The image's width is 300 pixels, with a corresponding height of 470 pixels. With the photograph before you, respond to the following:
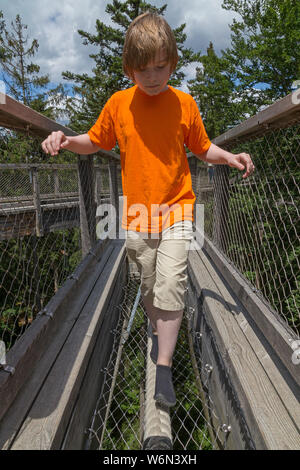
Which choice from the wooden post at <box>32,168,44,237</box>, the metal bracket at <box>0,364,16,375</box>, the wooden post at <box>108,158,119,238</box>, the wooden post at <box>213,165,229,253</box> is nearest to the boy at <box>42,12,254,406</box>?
the metal bracket at <box>0,364,16,375</box>

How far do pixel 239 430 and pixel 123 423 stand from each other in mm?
992

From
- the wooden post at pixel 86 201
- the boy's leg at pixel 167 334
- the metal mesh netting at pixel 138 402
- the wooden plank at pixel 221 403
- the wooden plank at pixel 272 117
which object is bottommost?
the metal mesh netting at pixel 138 402

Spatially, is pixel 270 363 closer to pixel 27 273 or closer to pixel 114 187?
pixel 27 273

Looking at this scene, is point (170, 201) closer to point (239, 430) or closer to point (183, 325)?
point (239, 430)

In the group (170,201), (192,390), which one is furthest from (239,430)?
(170,201)

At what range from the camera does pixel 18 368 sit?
4.06ft

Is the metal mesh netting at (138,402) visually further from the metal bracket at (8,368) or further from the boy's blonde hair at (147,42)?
the boy's blonde hair at (147,42)

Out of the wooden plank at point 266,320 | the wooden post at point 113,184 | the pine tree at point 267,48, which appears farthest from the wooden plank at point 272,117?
the pine tree at point 267,48

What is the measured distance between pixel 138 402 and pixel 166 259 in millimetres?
1080

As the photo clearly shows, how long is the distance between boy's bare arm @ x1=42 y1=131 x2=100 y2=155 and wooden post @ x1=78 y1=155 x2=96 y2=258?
0.98m

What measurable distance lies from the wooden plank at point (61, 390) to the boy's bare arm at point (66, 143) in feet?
2.84

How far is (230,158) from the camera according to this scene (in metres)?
1.60

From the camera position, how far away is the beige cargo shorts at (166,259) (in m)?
1.47

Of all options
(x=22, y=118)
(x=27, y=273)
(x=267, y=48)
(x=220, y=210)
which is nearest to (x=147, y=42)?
(x=22, y=118)
